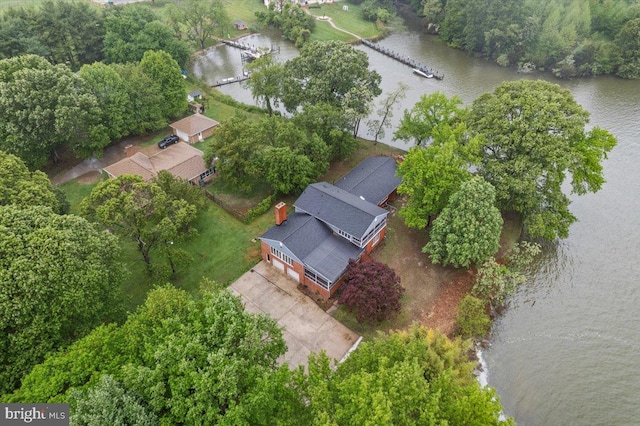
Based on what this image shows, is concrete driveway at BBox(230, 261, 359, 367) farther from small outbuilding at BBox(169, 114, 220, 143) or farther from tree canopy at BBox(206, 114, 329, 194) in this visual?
small outbuilding at BBox(169, 114, 220, 143)

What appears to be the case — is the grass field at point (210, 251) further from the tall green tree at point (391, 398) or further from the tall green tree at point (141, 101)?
the tall green tree at point (391, 398)

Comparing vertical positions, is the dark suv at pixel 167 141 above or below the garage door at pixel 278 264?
below

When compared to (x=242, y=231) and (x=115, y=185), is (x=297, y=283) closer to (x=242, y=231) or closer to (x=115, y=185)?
(x=242, y=231)

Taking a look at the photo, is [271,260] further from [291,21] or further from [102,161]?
[291,21]

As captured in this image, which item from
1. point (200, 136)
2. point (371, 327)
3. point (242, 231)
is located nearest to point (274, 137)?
point (242, 231)

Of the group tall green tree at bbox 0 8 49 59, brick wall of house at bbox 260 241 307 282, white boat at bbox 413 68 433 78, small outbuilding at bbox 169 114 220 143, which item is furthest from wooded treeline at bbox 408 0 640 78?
tall green tree at bbox 0 8 49 59

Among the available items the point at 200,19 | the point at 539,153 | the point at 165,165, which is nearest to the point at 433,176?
the point at 539,153

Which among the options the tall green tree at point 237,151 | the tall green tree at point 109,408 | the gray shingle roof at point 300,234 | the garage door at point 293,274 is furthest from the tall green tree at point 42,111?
the tall green tree at point 109,408
